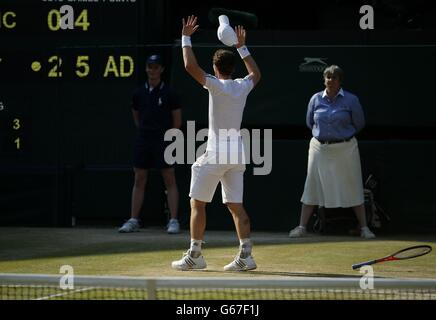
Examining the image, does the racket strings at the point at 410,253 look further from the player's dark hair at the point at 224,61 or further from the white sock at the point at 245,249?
the player's dark hair at the point at 224,61

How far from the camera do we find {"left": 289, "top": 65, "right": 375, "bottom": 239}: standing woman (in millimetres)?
11312

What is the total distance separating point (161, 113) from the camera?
11.9 metres

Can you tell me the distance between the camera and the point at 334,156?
451 inches

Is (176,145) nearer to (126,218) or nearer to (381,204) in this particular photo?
(126,218)

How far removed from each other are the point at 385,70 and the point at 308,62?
0.84 m

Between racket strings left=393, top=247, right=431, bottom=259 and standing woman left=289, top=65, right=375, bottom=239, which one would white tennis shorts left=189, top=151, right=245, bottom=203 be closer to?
racket strings left=393, top=247, right=431, bottom=259

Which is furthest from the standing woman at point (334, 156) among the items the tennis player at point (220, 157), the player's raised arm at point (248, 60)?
the tennis player at point (220, 157)

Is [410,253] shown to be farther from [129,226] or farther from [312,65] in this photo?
[129,226]

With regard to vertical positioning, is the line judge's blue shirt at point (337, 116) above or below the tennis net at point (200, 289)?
above

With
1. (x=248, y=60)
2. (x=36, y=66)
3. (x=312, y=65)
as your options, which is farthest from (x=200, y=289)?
(x=36, y=66)

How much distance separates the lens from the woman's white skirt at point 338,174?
1143cm

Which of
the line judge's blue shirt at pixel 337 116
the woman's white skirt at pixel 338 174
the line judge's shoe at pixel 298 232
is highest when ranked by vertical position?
the line judge's blue shirt at pixel 337 116

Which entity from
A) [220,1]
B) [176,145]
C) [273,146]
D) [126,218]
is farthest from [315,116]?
[220,1]

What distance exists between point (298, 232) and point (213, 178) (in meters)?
3.00
